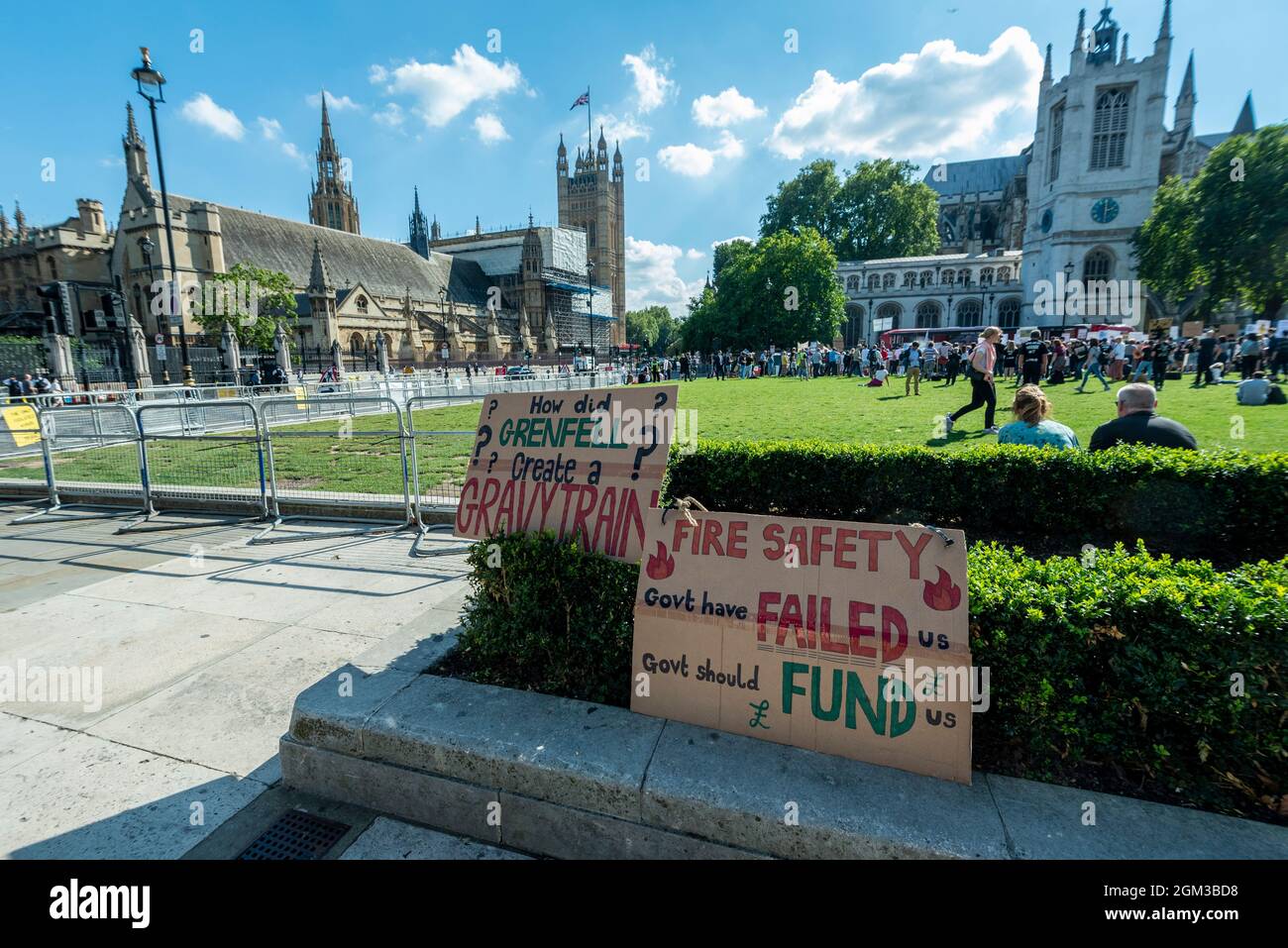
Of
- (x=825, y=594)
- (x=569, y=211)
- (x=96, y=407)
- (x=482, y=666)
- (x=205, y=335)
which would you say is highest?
(x=569, y=211)

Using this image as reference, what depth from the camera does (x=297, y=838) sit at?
105 inches

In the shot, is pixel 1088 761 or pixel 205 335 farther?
pixel 205 335

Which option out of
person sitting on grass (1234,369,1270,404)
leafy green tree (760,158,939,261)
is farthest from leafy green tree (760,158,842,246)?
person sitting on grass (1234,369,1270,404)

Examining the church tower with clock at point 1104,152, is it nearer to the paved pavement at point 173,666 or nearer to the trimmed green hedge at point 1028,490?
the trimmed green hedge at point 1028,490

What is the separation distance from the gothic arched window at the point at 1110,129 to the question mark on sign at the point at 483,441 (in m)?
75.9

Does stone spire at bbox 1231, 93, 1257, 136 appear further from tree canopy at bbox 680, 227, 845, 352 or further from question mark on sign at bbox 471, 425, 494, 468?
question mark on sign at bbox 471, 425, 494, 468

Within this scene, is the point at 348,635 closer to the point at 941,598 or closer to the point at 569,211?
the point at 941,598

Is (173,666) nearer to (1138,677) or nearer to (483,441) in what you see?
(483,441)

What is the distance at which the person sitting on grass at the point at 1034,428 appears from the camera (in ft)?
18.9

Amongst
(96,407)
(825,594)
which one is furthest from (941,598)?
(96,407)

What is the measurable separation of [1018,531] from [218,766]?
639 cm

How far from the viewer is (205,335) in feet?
164
